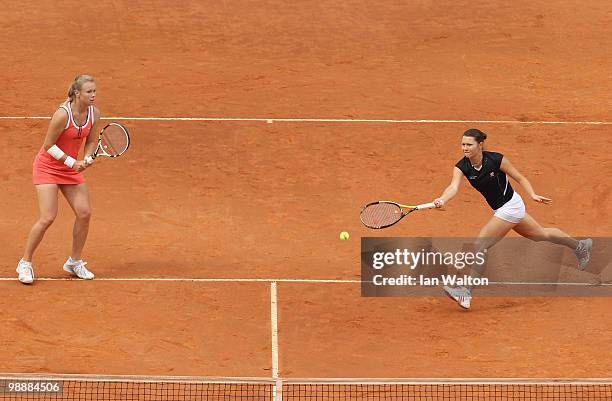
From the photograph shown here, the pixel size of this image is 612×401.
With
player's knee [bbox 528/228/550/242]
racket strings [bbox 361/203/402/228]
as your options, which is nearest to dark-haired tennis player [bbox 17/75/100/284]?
racket strings [bbox 361/203/402/228]

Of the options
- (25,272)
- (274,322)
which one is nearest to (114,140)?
(25,272)

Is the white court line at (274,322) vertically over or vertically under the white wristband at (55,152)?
under

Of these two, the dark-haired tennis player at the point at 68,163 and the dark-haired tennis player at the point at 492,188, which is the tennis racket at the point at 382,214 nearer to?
the dark-haired tennis player at the point at 492,188

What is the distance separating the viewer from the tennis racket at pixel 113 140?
13969 mm

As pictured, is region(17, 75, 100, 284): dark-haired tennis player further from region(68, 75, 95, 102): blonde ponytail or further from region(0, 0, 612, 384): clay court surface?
region(0, 0, 612, 384): clay court surface

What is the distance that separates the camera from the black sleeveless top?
13.4m

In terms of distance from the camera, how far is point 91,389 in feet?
37.7

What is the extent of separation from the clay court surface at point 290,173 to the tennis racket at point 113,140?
4.50 ft

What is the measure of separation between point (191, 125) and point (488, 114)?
437cm

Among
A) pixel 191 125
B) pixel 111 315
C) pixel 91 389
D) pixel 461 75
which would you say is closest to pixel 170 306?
pixel 111 315

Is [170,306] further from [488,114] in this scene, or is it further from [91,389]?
[488,114]

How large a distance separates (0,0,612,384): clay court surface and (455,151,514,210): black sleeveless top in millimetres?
1147

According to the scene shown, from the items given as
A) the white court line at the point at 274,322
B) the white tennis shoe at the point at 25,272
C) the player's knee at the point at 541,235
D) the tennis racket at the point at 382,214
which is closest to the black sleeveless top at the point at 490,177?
the player's knee at the point at 541,235

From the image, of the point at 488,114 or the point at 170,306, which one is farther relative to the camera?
the point at 488,114
